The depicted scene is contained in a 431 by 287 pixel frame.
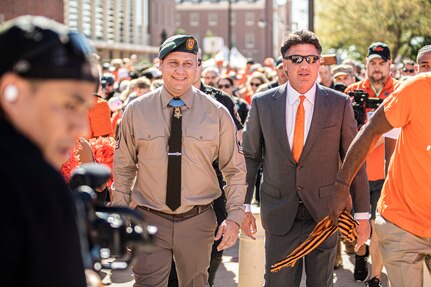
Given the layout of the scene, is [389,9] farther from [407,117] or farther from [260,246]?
[407,117]

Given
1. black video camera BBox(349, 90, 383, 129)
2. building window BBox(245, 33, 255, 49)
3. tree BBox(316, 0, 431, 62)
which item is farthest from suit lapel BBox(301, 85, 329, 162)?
building window BBox(245, 33, 255, 49)

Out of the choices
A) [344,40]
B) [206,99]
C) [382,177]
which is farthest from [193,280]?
[344,40]

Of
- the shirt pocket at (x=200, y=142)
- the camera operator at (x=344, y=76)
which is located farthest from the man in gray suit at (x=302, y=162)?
the camera operator at (x=344, y=76)

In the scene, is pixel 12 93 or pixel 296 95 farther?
pixel 296 95

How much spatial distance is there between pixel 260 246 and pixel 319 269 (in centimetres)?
162

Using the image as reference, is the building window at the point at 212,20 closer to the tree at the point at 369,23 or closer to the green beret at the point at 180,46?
the tree at the point at 369,23

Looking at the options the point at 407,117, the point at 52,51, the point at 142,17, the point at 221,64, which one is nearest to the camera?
the point at 52,51

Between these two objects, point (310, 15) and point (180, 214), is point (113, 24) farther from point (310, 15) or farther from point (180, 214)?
point (180, 214)

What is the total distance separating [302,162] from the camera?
17.7 ft

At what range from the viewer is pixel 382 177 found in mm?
7883

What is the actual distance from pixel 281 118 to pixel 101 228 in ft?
11.1

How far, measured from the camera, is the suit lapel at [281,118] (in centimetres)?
543

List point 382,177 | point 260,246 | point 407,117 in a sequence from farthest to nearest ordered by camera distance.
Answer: point 382,177 → point 260,246 → point 407,117

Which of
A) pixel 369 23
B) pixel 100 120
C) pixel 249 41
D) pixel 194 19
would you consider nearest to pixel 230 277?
pixel 100 120
